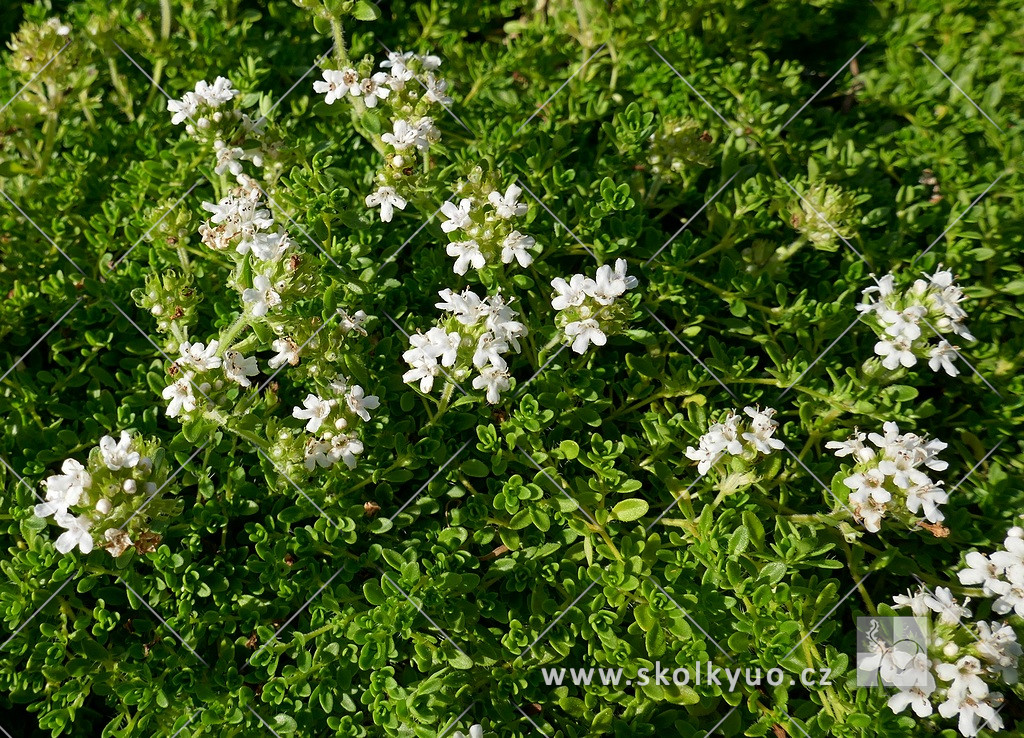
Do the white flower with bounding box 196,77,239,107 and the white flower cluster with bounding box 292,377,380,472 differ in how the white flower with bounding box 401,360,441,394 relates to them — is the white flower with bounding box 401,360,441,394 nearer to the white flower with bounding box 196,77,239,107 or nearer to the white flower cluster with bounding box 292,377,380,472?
the white flower cluster with bounding box 292,377,380,472

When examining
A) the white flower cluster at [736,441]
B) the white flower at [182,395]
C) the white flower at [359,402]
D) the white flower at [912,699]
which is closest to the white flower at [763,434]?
the white flower cluster at [736,441]

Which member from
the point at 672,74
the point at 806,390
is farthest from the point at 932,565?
the point at 672,74

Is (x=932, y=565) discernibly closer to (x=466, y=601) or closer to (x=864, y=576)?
(x=864, y=576)

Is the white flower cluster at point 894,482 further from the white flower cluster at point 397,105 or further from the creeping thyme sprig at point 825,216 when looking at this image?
the white flower cluster at point 397,105

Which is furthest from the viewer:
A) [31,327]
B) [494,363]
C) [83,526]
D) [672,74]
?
[672,74]

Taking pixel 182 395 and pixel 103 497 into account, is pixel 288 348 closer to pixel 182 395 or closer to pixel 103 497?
pixel 182 395

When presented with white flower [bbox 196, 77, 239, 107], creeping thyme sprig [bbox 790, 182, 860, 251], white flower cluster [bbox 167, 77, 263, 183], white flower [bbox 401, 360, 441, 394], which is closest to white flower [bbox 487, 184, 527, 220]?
white flower [bbox 401, 360, 441, 394]

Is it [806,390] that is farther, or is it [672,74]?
[672,74]

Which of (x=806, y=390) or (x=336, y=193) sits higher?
(x=336, y=193)
